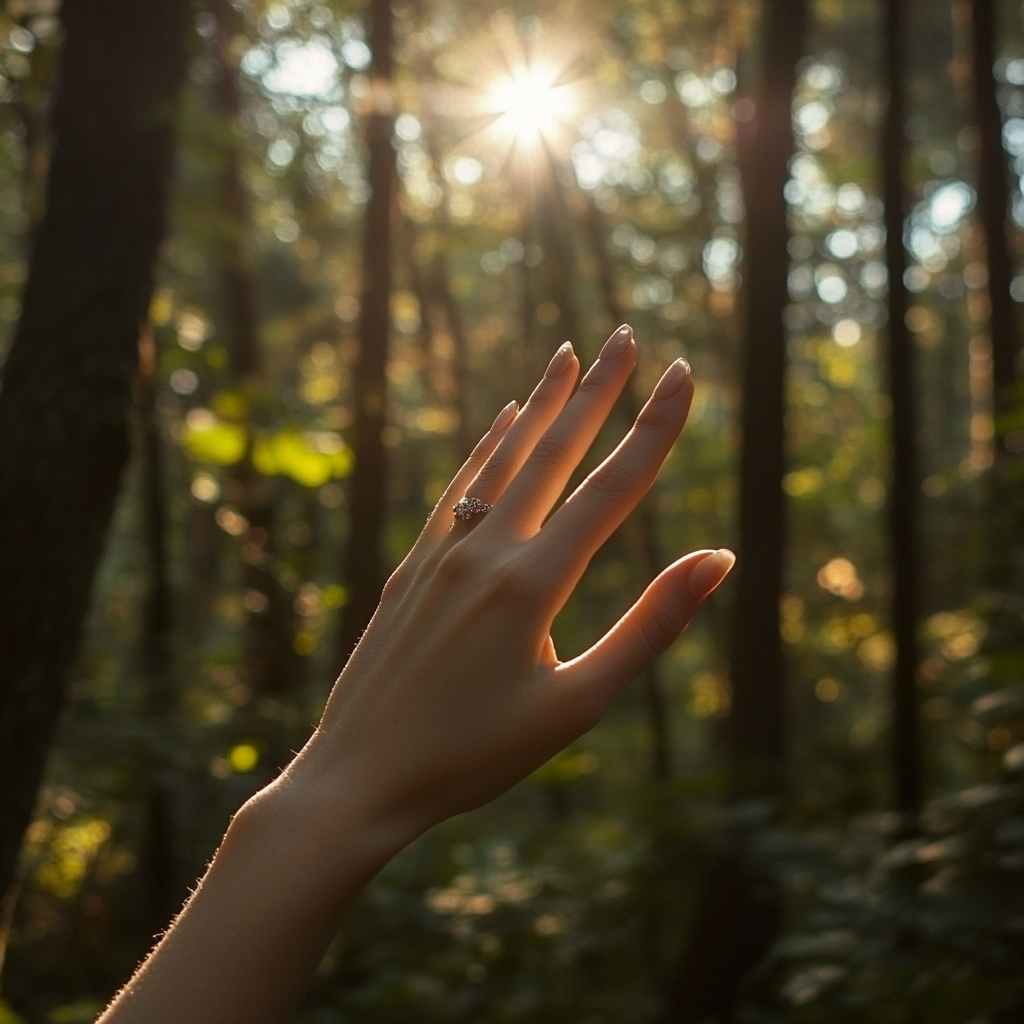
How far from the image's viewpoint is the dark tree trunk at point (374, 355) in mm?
9078

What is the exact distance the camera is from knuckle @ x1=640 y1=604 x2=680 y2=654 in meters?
1.47

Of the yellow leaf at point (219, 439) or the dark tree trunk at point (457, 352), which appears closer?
the yellow leaf at point (219, 439)

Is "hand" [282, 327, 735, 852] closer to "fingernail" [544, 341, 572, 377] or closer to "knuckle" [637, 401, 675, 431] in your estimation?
"knuckle" [637, 401, 675, 431]

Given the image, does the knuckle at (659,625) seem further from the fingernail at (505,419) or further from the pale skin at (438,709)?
the fingernail at (505,419)

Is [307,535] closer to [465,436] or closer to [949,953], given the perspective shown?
[465,436]

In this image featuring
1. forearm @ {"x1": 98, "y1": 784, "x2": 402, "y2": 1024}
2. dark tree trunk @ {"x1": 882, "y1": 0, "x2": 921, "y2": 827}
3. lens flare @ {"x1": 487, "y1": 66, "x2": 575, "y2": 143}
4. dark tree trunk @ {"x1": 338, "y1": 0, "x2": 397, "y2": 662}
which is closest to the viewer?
forearm @ {"x1": 98, "y1": 784, "x2": 402, "y2": 1024}

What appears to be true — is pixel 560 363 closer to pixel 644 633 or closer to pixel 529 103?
pixel 644 633

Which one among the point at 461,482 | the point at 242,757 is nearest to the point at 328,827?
the point at 461,482

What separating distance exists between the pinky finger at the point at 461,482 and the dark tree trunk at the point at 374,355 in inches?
274

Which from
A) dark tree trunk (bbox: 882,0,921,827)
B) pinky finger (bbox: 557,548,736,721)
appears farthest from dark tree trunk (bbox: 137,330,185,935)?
dark tree trunk (bbox: 882,0,921,827)

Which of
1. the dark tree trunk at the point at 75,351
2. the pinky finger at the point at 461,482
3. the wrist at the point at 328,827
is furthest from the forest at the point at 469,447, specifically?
the wrist at the point at 328,827

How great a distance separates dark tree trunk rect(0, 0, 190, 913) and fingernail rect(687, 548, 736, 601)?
2452mm

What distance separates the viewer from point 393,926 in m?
7.16

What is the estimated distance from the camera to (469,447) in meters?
16.0
